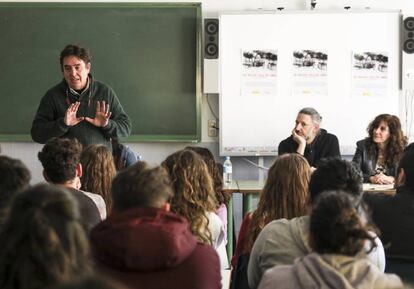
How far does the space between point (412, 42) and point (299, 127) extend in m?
1.65

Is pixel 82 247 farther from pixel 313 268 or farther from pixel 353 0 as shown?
pixel 353 0

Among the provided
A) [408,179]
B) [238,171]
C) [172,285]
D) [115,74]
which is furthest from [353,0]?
[172,285]

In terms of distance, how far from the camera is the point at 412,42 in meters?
6.20

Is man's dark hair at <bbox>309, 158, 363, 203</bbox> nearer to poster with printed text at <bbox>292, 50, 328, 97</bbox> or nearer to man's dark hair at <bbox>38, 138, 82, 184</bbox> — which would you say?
man's dark hair at <bbox>38, 138, 82, 184</bbox>

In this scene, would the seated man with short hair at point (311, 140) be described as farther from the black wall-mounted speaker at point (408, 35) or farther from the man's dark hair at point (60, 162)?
the man's dark hair at point (60, 162)

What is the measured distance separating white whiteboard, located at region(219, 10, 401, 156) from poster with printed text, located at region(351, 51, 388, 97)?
1.2 inches

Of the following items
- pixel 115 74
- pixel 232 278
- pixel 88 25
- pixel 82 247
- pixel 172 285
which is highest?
pixel 88 25

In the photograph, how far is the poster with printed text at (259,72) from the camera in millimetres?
6328

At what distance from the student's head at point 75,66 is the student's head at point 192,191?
5.03 feet

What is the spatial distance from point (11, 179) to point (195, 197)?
0.99 metres

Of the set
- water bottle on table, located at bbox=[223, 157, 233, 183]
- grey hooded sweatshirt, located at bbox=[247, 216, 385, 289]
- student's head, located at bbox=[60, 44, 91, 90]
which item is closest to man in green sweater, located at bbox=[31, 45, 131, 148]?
student's head, located at bbox=[60, 44, 91, 90]

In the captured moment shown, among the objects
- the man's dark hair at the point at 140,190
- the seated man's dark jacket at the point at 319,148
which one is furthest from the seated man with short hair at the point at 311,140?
the man's dark hair at the point at 140,190

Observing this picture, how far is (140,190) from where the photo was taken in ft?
6.56

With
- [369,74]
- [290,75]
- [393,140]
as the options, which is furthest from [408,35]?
[393,140]
